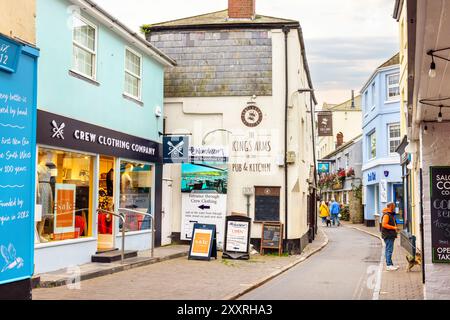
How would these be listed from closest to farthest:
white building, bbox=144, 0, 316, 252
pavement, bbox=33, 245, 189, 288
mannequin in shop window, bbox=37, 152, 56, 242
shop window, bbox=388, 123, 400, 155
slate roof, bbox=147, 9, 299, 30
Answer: pavement, bbox=33, 245, 189, 288 → mannequin in shop window, bbox=37, 152, 56, 242 → white building, bbox=144, 0, 316, 252 → slate roof, bbox=147, 9, 299, 30 → shop window, bbox=388, 123, 400, 155

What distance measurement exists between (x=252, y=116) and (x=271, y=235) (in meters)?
3.89

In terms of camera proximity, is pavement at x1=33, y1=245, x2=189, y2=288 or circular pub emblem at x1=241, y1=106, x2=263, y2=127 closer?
pavement at x1=33, y1=245, x2=189, y2=288

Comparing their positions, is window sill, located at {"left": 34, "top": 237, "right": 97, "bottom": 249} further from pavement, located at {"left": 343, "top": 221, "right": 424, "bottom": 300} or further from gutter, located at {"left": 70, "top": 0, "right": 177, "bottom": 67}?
pavement, located at {"left": 343, "top": 221, "right": 424, "bottom": 300}

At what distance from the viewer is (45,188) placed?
12.0 m

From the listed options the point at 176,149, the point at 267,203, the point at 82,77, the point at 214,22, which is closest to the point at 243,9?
the point at 214,22

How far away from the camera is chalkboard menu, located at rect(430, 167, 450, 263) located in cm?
945

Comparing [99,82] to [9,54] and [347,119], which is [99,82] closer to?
[9,54]

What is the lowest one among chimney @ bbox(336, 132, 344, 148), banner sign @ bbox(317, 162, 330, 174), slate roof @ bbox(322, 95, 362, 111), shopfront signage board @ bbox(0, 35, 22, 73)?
shopfront signage board @ bbox(0, 35, 22, 73)

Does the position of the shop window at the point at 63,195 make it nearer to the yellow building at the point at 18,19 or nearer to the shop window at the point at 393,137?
the yellow building at the point at 18,19

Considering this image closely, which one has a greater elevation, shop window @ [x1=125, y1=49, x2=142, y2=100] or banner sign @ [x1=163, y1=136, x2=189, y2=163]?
shop window @ [x1=125, y1=49, x2=142, y2=100]

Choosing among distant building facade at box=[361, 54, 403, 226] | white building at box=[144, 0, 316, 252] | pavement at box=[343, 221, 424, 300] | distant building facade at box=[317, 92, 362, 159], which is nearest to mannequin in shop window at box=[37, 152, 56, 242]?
pavement at box=[343, 221, 424, 300]

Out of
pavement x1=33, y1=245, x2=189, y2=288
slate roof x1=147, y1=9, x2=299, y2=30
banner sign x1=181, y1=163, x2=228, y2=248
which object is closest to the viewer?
pavement x1=33, y1=245, x2=189, y2=288

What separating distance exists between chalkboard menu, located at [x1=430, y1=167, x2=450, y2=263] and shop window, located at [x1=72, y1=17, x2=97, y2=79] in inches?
312

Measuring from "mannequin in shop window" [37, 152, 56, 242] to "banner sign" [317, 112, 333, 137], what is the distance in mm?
15935
